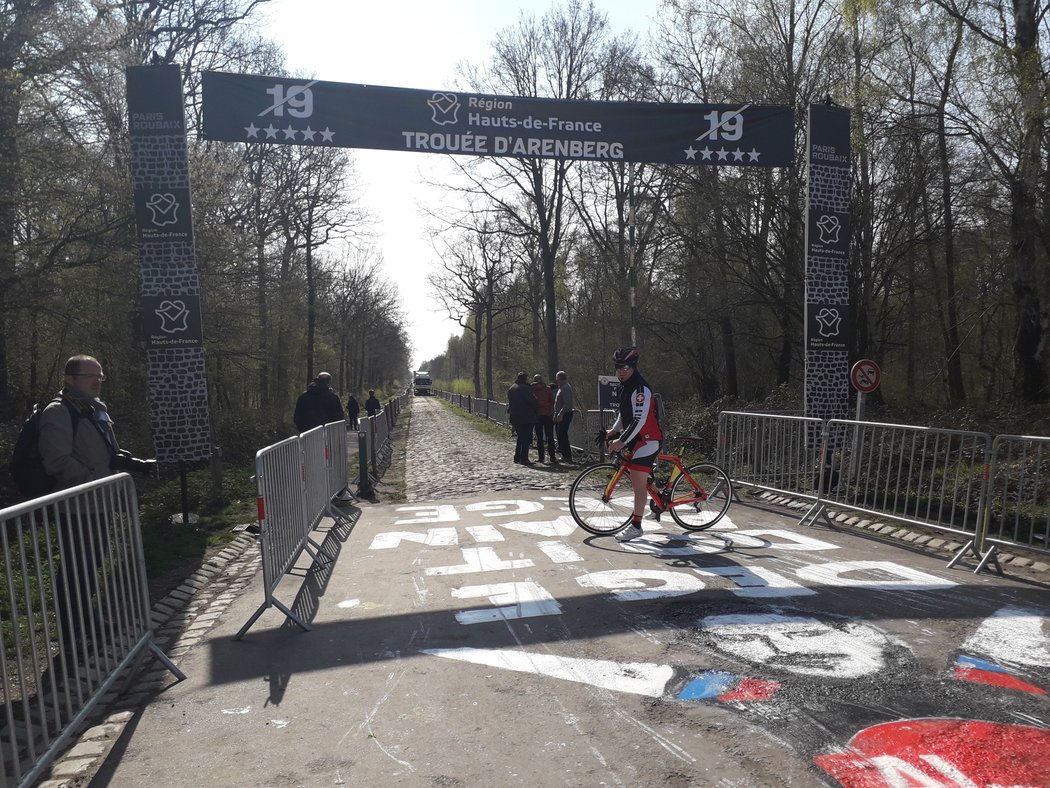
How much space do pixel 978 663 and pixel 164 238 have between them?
33.2 ft

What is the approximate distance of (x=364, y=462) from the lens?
13109mm

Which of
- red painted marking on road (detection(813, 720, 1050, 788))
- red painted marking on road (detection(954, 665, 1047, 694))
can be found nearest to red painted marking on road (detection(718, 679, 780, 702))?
red painted marking on road (detection(813, 720, 1050, 788))

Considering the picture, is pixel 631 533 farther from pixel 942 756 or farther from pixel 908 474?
pixel 942 756

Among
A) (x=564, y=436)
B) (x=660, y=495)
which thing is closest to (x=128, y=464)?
(x=660, y=495)

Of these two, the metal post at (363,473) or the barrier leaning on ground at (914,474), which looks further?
the metal post at (363,473)

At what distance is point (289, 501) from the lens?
702 centimetres

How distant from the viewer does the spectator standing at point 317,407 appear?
40.1 feet

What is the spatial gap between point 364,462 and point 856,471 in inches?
311

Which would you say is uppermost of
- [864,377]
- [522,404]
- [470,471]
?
[864,377]

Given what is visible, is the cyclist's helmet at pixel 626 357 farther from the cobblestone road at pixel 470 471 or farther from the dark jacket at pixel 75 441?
the cobblestone road at pixel 470 471

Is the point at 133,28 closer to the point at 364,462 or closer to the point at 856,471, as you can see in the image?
the point at 364,462

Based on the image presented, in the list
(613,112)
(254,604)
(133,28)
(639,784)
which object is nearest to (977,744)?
(639,784)

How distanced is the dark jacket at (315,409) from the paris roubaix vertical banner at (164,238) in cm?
215

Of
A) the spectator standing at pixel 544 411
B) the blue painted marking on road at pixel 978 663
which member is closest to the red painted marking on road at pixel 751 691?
the blue painted marking on road at pixel 978 663
